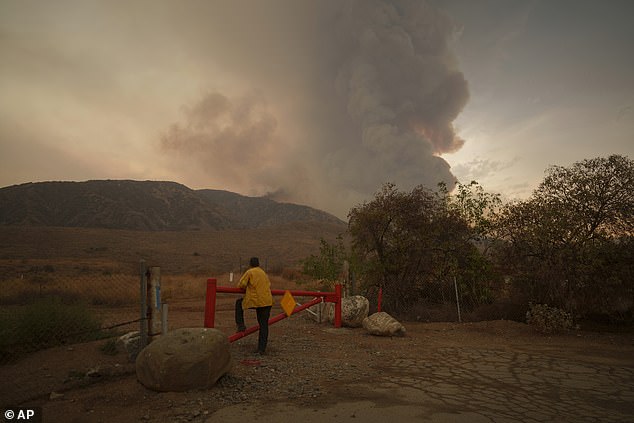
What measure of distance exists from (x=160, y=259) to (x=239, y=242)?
23.1m

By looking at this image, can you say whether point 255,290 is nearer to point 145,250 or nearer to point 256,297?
point 256,297

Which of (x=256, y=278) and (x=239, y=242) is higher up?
(x=239, y=242)

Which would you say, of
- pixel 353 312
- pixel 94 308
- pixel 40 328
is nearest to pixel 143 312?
pixel 40 328

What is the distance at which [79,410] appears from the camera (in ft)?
15.1

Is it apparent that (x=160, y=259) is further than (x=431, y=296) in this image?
Yes

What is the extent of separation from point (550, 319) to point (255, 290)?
8027 millimetres

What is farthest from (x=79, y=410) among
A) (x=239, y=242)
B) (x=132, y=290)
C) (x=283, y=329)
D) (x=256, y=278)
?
(x=239, y=242)

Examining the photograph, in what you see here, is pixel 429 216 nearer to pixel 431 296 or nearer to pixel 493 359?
pixel 431 296

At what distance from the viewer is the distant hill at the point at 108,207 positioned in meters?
102

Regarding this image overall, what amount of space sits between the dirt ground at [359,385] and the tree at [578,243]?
159 centimetres

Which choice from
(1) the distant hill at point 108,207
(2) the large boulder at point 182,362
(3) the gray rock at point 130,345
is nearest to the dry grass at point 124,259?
(3) the gray rock at point 130,345

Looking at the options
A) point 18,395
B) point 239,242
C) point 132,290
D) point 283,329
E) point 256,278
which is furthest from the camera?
point 239,242

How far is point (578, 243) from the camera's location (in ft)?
33.6

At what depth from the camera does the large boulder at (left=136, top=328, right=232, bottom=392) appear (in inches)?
193
